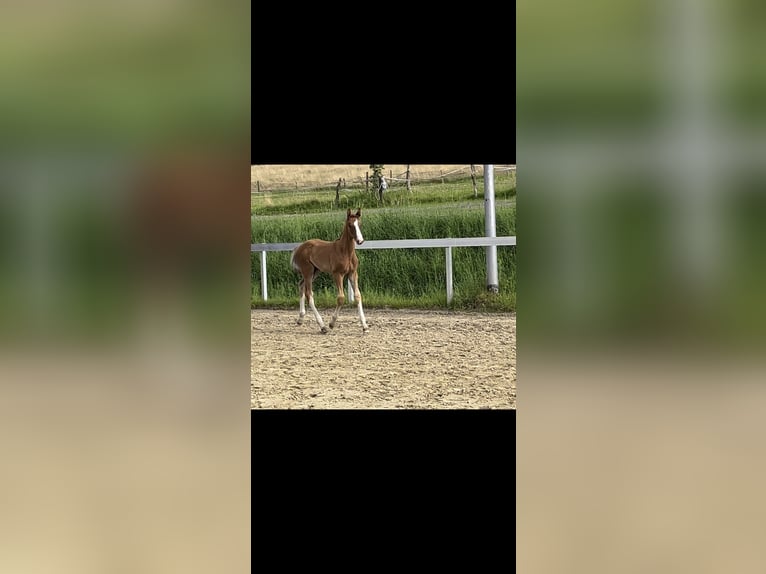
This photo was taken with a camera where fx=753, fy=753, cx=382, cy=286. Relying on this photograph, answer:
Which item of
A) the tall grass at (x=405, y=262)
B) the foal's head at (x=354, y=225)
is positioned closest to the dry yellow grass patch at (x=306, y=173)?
the tall grass at (x=405, y=262)

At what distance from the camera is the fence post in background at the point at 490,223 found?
10.7 meters

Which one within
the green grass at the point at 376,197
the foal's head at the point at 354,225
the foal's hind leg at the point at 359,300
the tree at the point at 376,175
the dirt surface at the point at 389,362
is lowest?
the dirt surface at the point at 389,362

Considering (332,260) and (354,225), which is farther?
(332,260)

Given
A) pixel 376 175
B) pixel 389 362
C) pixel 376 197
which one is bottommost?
pixel 389 362

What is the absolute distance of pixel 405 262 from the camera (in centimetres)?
1119

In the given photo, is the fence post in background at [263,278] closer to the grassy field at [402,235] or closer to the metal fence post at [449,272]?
the grassy field at [402,235]

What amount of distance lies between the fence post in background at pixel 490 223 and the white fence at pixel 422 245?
166 mm

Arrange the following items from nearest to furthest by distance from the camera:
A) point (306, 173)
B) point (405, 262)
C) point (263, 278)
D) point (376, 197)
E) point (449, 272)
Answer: point (449, 272), point (405, 262), point (376, 197), point (263, 278), point (306, 173)

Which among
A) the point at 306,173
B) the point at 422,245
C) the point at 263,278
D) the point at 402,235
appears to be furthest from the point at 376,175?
the point at 263,278

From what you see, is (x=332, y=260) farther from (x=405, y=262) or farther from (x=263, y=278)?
(x=263, y=278)

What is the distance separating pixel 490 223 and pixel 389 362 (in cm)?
336

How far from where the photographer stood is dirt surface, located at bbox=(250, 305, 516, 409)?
24.4 feet
